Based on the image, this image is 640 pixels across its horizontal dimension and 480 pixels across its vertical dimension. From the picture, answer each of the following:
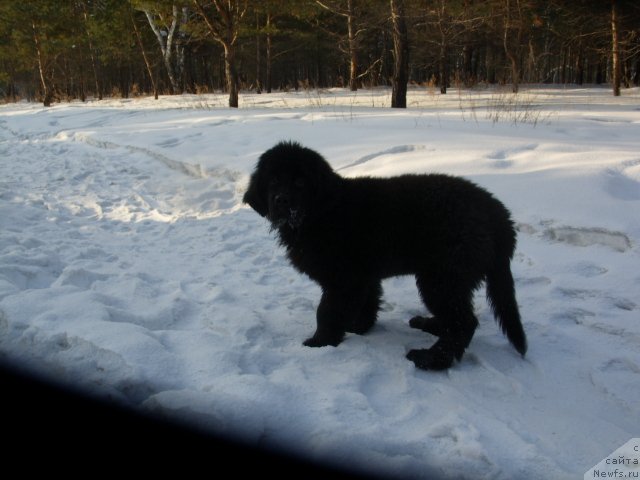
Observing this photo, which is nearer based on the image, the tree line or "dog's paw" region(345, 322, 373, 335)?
"dog's paw" region(345, 322, 373, 335)

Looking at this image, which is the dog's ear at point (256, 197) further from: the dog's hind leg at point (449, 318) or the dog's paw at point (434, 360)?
the dog's paw at point (434, 360)

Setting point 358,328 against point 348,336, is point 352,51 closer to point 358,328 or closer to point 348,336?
point 358,328

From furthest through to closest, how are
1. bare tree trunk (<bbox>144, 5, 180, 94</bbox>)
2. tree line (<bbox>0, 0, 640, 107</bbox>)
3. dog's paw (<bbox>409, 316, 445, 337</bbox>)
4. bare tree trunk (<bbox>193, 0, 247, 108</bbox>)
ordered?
1. bare tree trunk (<bbox>144, 5, 180, 94</bbox>)
2. tree line (<bbox>0, 0, 640, 107</bbox>)
3. bare tree trunk (<bbox>193, 0, 247, 108</bbox>)
4. dog's paw (<bbox>409, 316, 445, 337</bbox>)

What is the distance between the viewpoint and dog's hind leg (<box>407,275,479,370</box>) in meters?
2.84

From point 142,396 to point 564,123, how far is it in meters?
8.83

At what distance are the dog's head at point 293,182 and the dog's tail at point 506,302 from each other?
A: 3.94 feet

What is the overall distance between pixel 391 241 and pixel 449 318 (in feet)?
1.92

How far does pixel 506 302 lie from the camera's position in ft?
9.90

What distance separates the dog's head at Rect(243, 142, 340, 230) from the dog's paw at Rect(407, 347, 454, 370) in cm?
116

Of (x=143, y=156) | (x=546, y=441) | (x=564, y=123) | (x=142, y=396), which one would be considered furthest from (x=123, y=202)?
(x=564, y=123)

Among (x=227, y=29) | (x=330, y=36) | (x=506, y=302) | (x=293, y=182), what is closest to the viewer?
(x=506, y=302)

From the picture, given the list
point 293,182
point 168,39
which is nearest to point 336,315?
point 293,182

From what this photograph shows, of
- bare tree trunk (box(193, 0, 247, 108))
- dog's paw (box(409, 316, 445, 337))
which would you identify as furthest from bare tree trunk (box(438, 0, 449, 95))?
dog's paw (box(409, 316, 445, 337))

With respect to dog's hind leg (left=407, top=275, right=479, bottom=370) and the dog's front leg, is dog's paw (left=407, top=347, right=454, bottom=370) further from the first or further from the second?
the dog's front leg
